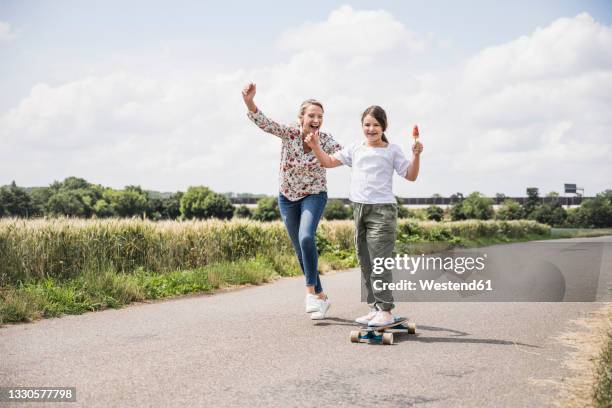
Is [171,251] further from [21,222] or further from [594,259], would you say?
[594,259]

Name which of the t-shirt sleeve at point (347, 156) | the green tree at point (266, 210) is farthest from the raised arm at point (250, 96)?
the green tree at point (266, 210)

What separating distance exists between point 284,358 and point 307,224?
1968 mm

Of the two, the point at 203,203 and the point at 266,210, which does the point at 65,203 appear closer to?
the point at 203,203

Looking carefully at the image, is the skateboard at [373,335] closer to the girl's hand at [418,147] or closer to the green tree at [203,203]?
the girl's hand at [418,147]

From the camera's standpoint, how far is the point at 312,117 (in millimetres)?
6367

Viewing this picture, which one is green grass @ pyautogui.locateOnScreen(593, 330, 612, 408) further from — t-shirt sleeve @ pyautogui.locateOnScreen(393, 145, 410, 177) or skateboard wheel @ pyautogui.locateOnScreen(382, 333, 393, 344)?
t-shirt sleeve @ pyautogui.locateOnScreen(393, 145, 410, 177)

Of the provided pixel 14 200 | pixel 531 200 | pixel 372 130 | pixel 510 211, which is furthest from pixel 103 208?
pixel 372 130

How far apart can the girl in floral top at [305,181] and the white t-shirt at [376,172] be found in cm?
79

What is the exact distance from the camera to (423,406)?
137 inches

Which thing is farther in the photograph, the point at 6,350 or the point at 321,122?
the point at 321,122

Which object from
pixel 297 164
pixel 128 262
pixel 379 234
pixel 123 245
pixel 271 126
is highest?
pixel 271 126

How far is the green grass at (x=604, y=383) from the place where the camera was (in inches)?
134

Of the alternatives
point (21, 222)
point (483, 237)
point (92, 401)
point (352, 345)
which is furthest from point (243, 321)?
point (483, 237)

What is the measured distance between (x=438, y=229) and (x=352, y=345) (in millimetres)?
23416
